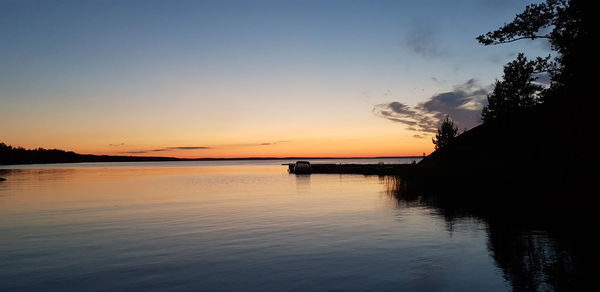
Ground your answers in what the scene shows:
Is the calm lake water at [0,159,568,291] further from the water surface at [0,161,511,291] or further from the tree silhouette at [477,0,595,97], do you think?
the tree silhouette at [477,0,595,97]

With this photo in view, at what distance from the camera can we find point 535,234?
58.5 feet

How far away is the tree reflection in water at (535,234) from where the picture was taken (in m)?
11.4

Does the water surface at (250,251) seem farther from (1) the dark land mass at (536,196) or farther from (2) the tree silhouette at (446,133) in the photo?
(2) the tree silhouette at (446,133)

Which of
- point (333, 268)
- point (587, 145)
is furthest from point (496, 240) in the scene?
point (587, 145)

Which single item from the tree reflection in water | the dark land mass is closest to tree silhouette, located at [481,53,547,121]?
the dark land mass

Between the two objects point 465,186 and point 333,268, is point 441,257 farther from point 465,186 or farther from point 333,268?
point 465,186

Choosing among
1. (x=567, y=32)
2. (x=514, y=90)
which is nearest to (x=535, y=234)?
(x=567, y=32)

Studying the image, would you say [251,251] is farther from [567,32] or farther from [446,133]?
[446,133]

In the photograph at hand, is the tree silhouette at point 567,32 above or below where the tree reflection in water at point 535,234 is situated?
above

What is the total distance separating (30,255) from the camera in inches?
636

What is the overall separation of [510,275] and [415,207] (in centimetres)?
1886

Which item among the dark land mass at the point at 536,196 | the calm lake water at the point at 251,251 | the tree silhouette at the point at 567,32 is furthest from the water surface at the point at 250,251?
the tree silhouette at the point at 567,32

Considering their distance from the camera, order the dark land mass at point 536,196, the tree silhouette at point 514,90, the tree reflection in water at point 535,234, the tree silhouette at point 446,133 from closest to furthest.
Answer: the tree reflection in water at point 535,234 → the dark land mass at point 536,196 → the tree silhouette at point 514,90 → the tree silhouette at point 446,133

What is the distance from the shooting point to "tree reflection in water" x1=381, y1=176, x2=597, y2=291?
11359mm
